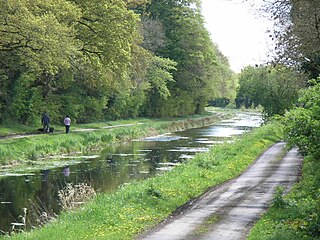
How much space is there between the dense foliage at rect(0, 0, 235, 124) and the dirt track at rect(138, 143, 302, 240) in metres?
18.0

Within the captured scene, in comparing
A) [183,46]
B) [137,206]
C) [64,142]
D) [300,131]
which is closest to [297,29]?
[300,131]

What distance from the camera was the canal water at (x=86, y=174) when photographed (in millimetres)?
21969

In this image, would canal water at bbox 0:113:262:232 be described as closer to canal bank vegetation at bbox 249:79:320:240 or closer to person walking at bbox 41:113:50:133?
person walking at bbox 41:113:50:133

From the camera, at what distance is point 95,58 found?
46.2 metres

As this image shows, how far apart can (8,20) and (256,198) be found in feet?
71.6

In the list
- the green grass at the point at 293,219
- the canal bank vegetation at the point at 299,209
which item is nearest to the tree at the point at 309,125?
the canal bank vegetation at the point at 299,209

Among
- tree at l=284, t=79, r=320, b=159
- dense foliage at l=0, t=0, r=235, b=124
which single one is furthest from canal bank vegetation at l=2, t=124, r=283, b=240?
dense foliage at l=0, t=0, r=235, b=124

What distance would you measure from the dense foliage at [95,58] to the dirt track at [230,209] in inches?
707

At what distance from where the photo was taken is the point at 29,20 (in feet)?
113

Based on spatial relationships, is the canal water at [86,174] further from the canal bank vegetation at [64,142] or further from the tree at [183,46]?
the tree at [183,46]

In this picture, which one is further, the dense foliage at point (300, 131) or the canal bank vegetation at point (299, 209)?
the dense foliage at point (300, 131)

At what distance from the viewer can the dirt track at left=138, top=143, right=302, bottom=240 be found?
14.5 metres

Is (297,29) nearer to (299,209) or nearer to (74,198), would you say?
(299,209)

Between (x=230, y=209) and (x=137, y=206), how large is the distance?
3.14 meters
